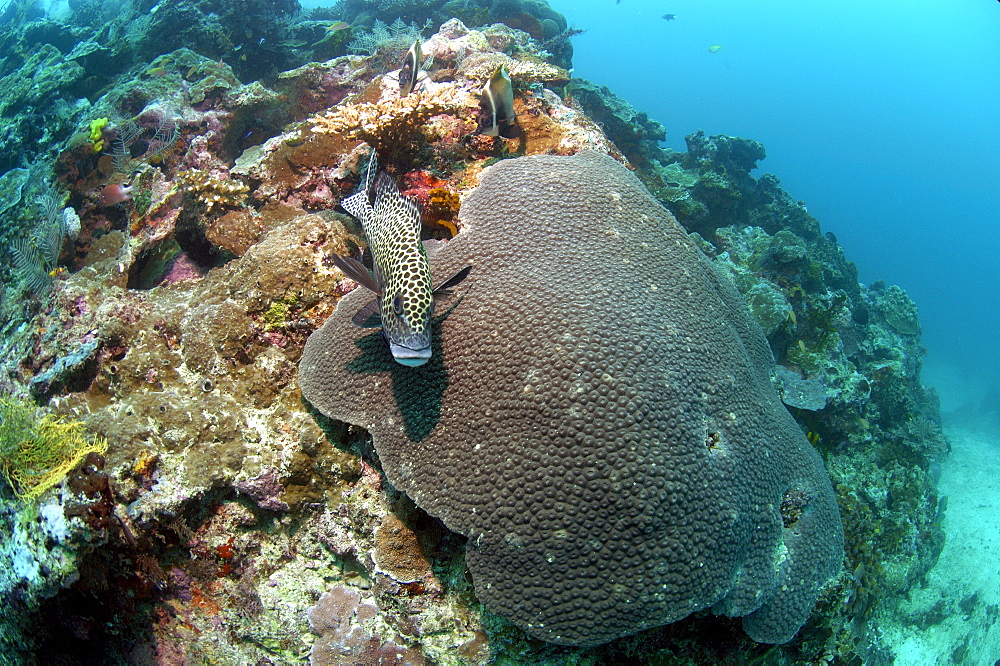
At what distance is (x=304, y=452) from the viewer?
11.1ft

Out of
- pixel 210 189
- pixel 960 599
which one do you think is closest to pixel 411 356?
pixel 210 189

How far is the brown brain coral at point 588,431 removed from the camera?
2645 mm

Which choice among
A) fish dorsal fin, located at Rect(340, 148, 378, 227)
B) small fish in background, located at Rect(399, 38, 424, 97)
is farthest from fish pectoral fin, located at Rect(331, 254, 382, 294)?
small fish in background, located at Rect(399, 38, 424, 97)

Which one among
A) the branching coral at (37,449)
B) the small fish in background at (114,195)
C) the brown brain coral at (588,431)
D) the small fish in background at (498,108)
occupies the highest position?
the small fish in background at (498,108)

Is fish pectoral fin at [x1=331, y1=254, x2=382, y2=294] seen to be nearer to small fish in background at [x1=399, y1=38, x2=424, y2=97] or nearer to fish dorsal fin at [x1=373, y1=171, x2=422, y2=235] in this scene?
fish dorsal fin at [x1=373, y1=171, x2=422, y2=235]

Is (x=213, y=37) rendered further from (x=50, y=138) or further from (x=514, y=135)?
(x=514, y=135)

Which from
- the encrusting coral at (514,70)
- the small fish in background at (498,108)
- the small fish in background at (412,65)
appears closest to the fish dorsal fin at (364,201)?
the small fish in background at (498,108)

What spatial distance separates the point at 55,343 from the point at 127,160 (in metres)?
4.73

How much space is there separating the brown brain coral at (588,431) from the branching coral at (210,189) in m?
2.48

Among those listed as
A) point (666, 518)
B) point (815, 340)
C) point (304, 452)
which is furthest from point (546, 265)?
point (815, 340)

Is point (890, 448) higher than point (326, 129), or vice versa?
point (326, 129)

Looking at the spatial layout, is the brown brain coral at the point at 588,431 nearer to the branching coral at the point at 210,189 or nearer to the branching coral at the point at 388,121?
the branching coral at the point at 388,121

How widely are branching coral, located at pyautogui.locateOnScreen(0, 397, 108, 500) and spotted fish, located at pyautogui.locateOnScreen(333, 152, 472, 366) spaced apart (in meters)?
2.04

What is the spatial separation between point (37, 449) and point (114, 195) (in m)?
5.48
